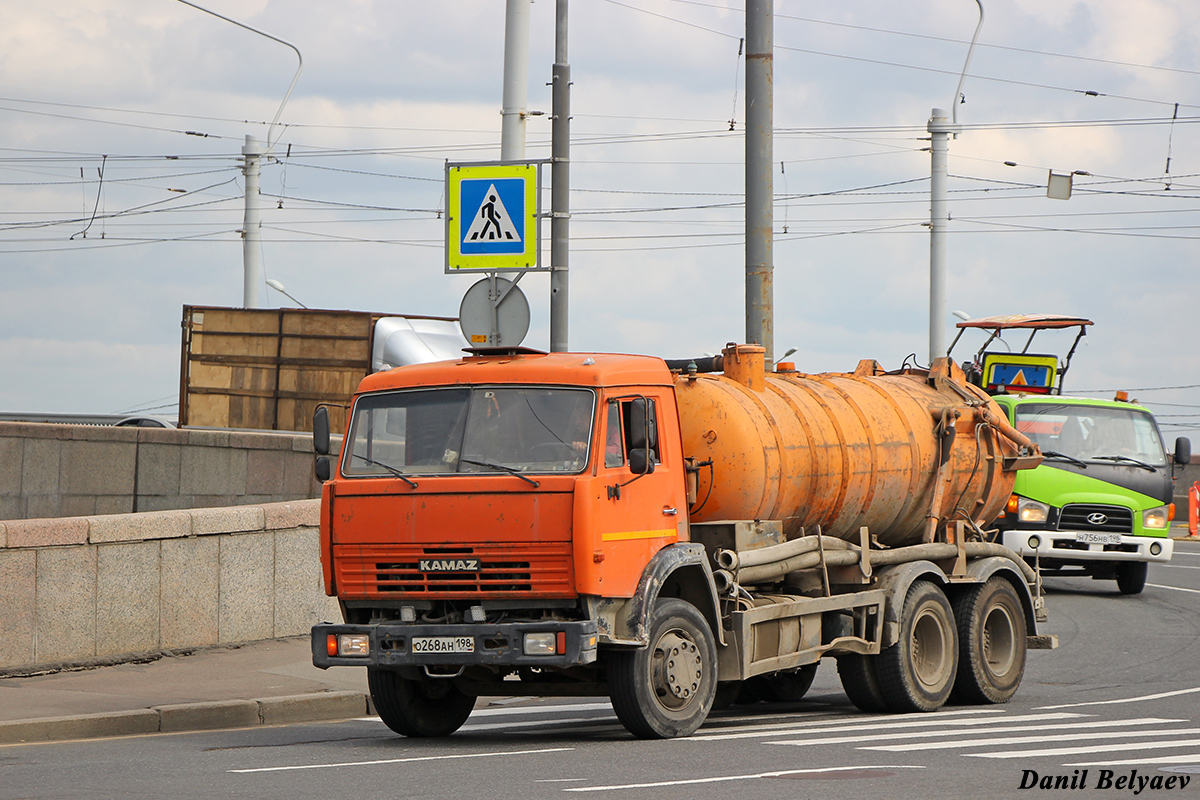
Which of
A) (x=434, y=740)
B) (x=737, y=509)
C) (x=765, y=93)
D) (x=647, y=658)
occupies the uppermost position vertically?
(x=765, y=93)

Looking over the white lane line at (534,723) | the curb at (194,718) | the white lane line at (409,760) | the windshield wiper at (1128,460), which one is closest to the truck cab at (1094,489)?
the windshield wiper at (1128,460)

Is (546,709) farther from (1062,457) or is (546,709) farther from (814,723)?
(1062,457)

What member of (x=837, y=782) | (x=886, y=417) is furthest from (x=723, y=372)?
(x=837, y=782)

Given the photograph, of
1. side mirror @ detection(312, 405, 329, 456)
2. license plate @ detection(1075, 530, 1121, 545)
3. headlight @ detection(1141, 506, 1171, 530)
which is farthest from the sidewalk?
headlight @ detection(1141, 506, 1171, 530)

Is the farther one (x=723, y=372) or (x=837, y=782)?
(x=723, y=372)

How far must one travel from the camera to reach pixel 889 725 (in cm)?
1111

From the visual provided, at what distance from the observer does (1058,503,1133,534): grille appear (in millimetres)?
20109

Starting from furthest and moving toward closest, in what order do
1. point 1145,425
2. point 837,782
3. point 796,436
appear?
point 1145,425 → point 796,436 → point 837,782

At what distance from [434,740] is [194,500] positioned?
14553 millimetres

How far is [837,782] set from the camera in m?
8.12

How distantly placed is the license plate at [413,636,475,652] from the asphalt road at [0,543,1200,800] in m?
0.64

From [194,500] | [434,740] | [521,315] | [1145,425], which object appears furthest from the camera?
[194,500]

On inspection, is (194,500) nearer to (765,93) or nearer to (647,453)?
(765,93)

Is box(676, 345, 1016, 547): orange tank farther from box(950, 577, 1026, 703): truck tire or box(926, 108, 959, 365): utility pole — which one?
box(926, 108, 959, 365): utility pole
